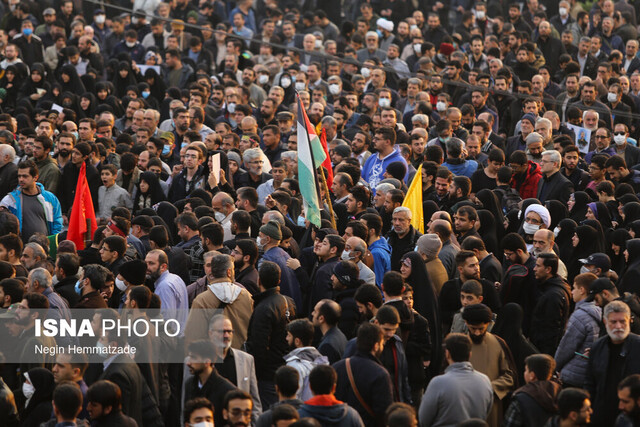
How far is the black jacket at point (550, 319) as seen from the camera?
31.2ft

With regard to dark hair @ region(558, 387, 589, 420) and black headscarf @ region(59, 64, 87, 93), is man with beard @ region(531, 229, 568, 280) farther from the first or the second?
black headscarf @ region(59, 64, 87, 93)

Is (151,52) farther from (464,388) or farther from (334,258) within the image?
(464,388)

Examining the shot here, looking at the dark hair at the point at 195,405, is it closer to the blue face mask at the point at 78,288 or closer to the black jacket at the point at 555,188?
the blue face mask at the point at 78,288

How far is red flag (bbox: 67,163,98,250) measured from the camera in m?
11.9

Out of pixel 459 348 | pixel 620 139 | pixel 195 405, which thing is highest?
pixel 620 139

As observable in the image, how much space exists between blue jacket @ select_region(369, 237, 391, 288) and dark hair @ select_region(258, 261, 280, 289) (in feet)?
5.74

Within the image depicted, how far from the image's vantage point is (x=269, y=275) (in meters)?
9.02

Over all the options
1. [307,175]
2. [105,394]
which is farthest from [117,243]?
[105,394]

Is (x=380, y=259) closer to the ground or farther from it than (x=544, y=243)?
closer to the ground

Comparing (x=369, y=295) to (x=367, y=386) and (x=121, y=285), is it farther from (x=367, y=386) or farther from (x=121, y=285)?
(x=121, y=285)

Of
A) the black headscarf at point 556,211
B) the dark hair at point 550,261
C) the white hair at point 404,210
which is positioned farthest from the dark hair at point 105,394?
the black headscarf at point 556,211

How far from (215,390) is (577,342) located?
2.90 m

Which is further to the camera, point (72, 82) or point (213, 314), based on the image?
point (72, 82)

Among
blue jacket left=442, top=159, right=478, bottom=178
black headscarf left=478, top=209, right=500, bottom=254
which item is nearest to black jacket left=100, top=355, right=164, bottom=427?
black headscarf left=478, top=209, right=500, bottom=254
